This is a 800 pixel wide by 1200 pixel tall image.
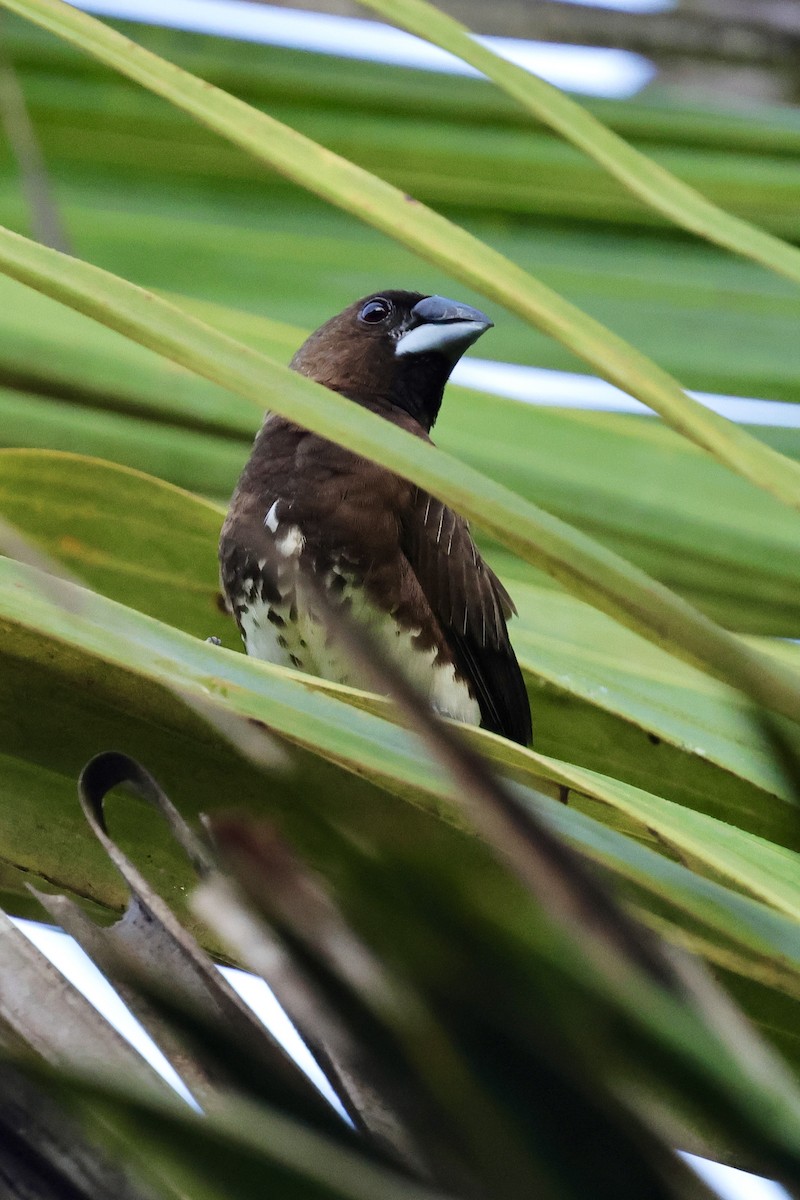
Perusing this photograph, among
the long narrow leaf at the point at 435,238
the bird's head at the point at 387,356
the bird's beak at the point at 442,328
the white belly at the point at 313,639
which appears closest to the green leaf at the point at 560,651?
the long narrow leaf at the point at 435,238

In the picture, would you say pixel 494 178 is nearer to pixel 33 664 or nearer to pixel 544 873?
pixel 33 664

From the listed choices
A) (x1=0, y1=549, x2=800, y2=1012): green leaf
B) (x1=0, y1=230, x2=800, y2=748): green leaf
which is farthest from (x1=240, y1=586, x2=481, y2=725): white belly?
(x1=0, y1=230, x2=800, y2=748): green leaf

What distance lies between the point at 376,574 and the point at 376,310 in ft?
3.30

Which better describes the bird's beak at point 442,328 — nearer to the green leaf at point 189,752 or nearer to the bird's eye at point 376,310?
the bird's eye at point 376,310

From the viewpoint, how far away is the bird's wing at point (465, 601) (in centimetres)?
295

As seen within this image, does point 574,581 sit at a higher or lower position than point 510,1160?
higher

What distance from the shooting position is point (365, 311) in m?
3.61

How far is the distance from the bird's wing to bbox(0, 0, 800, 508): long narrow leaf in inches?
79.0

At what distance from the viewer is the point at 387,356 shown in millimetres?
3580

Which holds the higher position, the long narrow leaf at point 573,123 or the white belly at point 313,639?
the long narrow leaf at point 573,123

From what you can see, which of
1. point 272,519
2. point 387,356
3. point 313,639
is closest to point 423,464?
point 313,639

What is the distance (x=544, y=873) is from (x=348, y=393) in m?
3.00

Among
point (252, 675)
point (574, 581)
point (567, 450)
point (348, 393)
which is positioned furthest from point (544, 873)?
point (348, 393)

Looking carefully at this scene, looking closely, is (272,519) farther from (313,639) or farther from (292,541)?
(313,639)
